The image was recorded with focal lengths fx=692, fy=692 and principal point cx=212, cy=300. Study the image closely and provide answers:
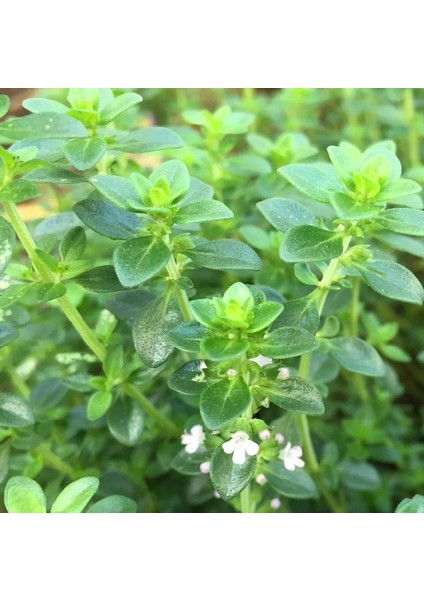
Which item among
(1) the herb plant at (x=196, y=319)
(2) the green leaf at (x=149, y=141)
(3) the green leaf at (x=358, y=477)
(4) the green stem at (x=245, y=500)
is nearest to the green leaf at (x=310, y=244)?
(1) the herb plant at (x=196, y=319)

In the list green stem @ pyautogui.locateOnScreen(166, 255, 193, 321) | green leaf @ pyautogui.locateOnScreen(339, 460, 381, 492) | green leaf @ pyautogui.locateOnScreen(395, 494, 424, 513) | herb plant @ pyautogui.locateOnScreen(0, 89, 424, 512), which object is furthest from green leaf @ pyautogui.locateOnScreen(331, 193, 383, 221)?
green leaf @ pyautogui.locateOnScreen(339, 460, 381, 492)

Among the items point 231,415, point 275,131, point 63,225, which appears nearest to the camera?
point 231,415

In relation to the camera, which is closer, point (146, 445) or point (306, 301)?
point (306, 301)

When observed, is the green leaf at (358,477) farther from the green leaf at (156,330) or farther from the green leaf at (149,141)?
the green leaf at (149,141)

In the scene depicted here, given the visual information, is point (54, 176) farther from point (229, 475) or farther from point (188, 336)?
point (229, 475)

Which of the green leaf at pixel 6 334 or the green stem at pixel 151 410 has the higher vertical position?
the green leaf at pixel 6 334

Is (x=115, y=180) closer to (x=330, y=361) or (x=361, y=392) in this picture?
(x=330, y=361)

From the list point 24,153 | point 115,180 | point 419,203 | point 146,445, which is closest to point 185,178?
point 115,180
